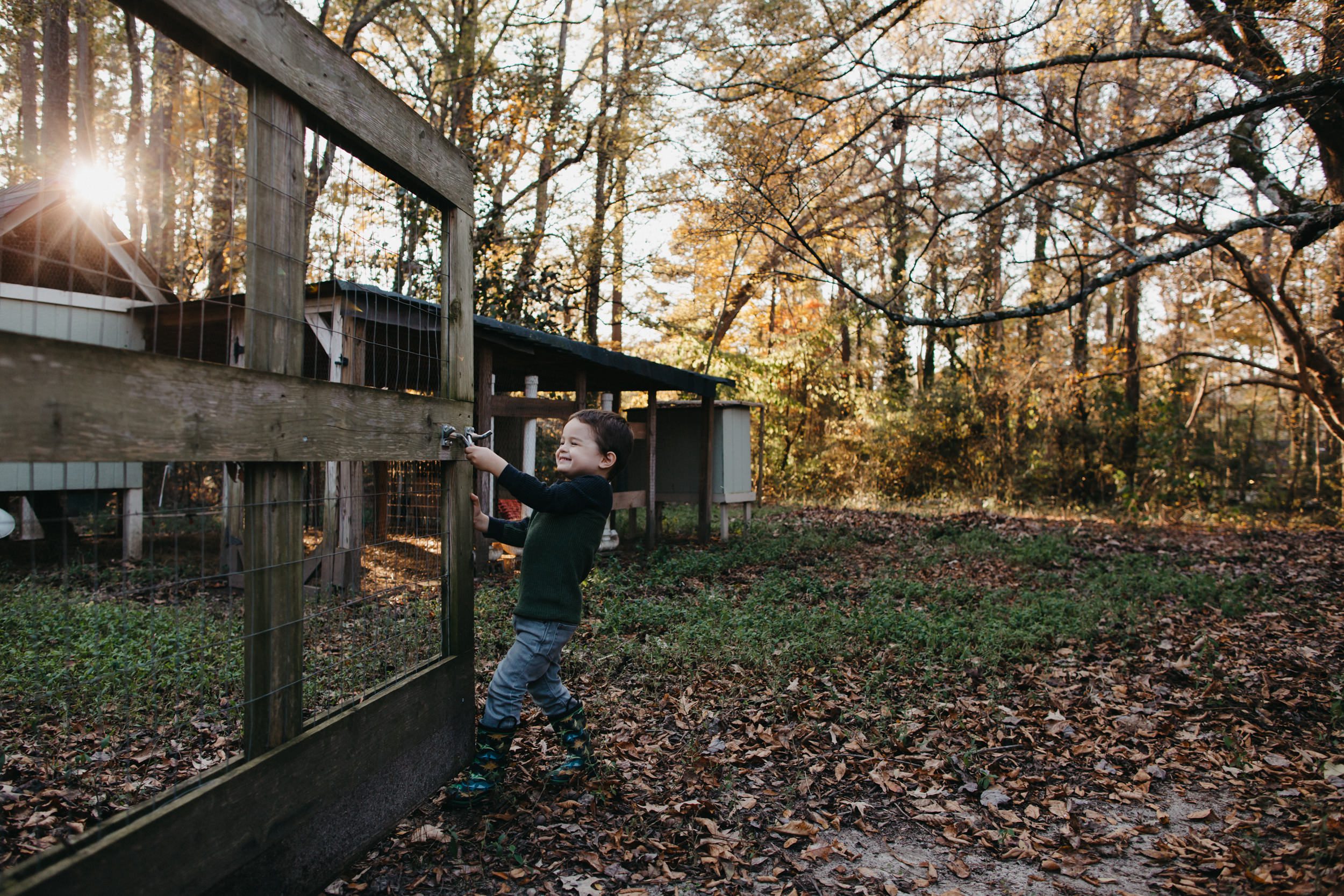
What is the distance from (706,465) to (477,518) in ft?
25.6

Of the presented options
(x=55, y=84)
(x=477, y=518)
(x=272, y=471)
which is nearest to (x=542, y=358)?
(x=477, y=518)

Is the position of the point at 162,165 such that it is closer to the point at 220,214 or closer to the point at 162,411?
the point at 220,214

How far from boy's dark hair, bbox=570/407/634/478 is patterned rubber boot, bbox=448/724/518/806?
1.15 m

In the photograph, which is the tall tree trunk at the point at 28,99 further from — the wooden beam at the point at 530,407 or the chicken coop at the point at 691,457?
the chicken coop at the point at 691,457

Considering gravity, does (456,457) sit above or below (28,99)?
below

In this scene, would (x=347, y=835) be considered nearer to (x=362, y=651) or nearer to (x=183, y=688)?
(x=362, y=651)

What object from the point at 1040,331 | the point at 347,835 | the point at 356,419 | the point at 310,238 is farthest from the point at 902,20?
the point at 1040,331

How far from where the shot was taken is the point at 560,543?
315cm

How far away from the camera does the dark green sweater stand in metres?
3.10

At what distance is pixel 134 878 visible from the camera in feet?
5.79

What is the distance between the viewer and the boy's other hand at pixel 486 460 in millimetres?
2883

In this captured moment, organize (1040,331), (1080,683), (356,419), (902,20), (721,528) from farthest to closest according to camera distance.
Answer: (1040,331) < (721,528) < (902,20) < (1080,683) < (356,419)

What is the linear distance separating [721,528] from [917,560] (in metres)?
2.79

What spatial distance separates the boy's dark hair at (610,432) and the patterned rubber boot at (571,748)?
1.07 metres
